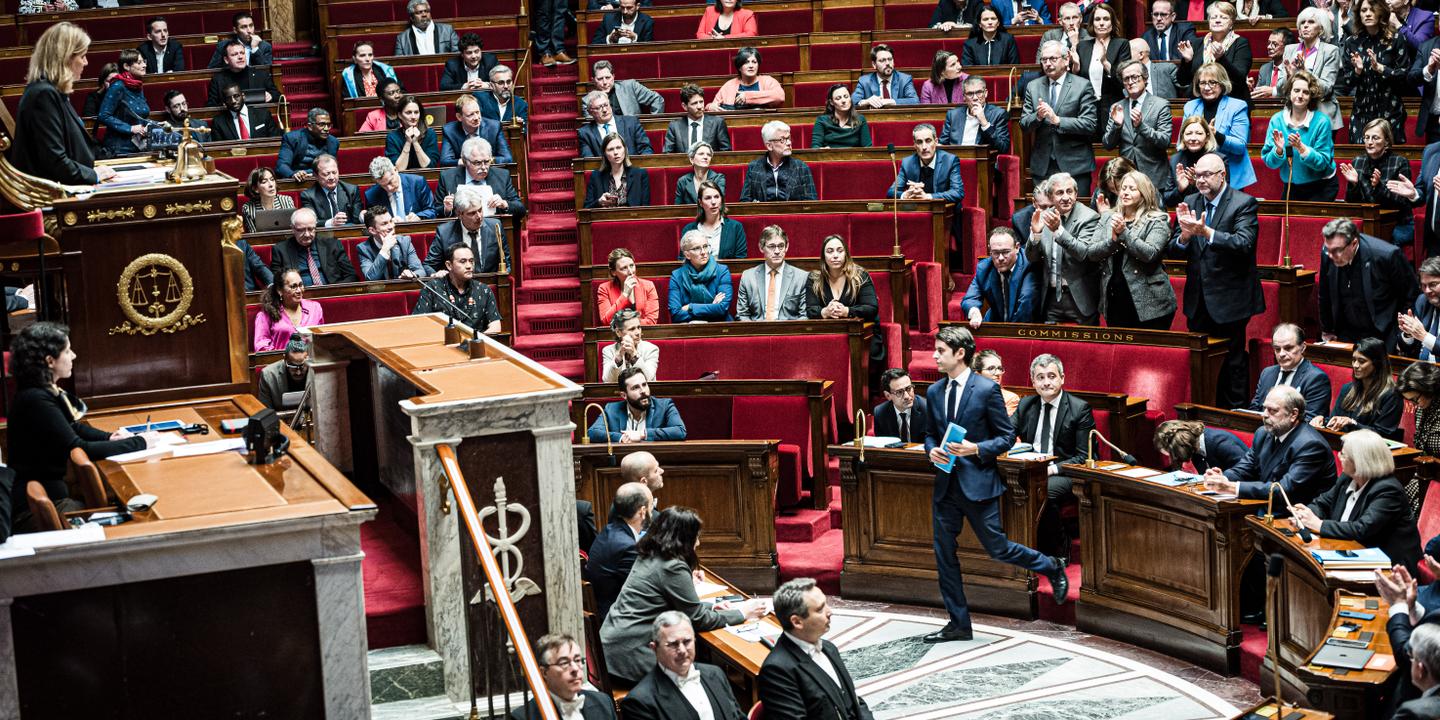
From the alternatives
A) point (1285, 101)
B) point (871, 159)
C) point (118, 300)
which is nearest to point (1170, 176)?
point (1285, 101)

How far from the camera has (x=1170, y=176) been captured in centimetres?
737

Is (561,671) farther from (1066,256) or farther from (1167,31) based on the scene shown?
(1167,31)

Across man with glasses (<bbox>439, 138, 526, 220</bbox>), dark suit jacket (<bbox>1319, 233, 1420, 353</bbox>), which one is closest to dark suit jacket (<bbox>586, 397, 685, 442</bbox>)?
man with glasses (<bbox>439, 138, 526, 220</bbox>)

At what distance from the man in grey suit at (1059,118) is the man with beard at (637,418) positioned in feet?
8.38

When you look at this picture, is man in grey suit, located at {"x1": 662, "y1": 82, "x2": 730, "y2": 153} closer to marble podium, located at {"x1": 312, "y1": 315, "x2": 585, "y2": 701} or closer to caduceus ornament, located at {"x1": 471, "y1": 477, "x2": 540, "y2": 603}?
marble podium, located at {"x1": 312, "y1": 315, "x2": 585, "y2": 701}

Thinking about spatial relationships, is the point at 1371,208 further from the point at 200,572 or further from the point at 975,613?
the point at 200,572

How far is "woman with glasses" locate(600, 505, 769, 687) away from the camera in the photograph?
14.5 ft

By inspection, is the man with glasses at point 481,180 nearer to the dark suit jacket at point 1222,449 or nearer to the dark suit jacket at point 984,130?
the dark suit jacket at point 984,130

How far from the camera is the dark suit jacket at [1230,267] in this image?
6383 mm

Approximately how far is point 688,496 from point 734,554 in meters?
0.28

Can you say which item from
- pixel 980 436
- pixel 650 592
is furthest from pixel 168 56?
pixel 650 592

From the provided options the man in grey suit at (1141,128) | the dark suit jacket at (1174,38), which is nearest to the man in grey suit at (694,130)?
the man in grey suit at (1141,128)

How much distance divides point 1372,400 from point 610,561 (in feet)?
8.73

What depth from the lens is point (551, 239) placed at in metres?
8.55
